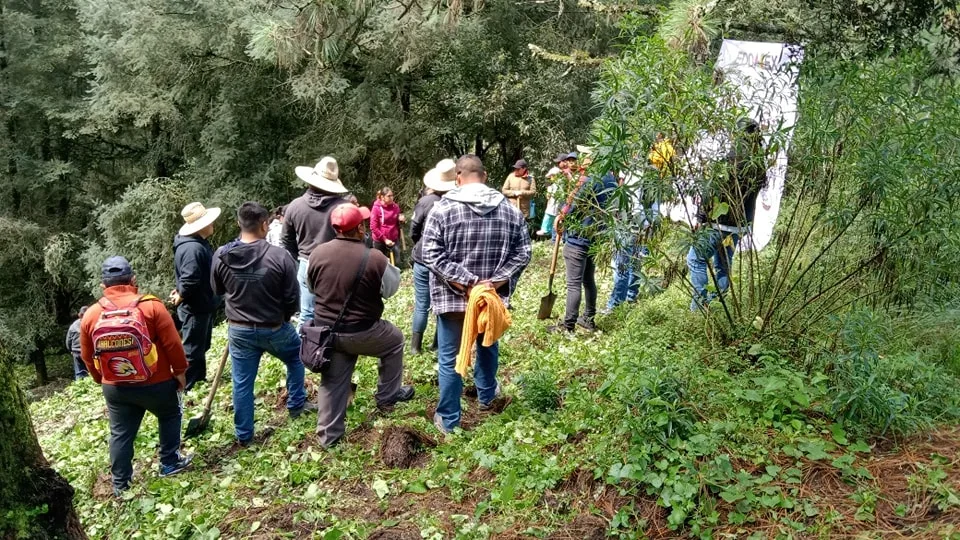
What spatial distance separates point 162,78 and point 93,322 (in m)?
14.1

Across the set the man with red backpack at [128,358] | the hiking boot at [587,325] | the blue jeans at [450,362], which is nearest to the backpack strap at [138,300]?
the man with red backpack at [128,358]

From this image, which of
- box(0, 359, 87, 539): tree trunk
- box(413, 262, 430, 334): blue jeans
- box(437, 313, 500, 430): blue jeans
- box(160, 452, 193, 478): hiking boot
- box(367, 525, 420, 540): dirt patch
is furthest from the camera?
box(413, 262, 430, 334): blue jeans

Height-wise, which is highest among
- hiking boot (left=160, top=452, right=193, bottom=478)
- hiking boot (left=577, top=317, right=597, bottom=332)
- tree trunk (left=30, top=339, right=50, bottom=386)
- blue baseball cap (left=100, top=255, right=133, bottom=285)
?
blue baseball cap (left=100, top=255, right=133, bottom=285)

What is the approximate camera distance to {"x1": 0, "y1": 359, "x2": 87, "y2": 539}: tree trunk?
2920mm

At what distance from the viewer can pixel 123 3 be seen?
16125 millimetres

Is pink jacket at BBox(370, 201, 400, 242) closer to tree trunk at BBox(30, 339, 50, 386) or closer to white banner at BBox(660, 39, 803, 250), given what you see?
white banner at BBox(660, 39, 803, 250)

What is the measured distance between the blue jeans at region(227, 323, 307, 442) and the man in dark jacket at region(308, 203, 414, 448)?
1.78 feet

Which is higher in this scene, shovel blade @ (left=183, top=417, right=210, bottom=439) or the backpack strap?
the backpack strap

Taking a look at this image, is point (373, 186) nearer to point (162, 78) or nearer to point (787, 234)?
point (162, 78)

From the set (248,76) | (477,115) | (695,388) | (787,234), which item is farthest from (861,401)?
(248,76)

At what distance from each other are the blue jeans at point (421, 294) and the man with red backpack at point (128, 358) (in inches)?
96.4

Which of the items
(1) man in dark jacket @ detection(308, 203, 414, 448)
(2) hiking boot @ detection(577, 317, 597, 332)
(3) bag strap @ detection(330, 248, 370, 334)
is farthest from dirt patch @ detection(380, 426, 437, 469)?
(2) hiking boot @ detection(577, 317, 597, 332)

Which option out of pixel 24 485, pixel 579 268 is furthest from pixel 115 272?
pixel 579 268

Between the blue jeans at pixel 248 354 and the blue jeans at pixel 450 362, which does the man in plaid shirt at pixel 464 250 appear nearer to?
the blue jeans at pixel 450 362
